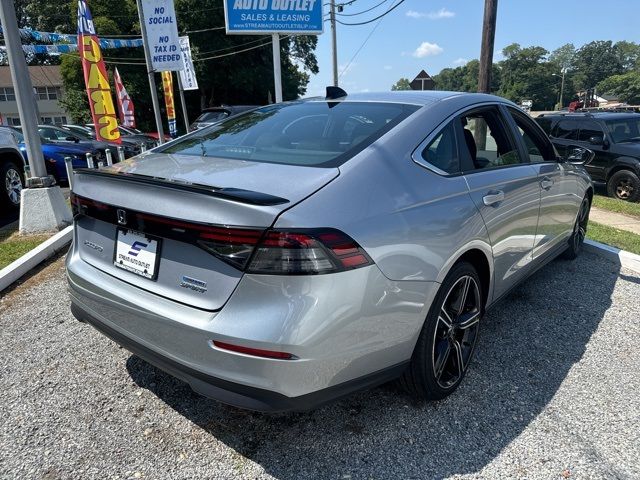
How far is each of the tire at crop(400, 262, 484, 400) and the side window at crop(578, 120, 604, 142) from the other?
919 centimetres

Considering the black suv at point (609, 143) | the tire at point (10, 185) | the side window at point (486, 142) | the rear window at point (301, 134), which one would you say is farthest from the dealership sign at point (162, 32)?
the side window at point (486, 142)

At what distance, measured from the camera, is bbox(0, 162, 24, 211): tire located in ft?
23.2

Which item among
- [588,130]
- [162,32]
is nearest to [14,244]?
[162,32]

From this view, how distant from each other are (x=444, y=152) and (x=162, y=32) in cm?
925

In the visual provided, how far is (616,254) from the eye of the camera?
5281 mm

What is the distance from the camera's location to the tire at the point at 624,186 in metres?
9.62

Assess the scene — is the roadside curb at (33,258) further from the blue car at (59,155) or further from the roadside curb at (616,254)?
the roadside curb at (616,254)

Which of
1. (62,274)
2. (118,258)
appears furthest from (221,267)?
(62,274)

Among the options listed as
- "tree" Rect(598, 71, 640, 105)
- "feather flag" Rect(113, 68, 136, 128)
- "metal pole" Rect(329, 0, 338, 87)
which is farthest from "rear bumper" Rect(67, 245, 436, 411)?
"tree" Rect(598, 71, 640, 105)

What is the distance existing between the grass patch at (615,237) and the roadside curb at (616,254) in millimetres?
463

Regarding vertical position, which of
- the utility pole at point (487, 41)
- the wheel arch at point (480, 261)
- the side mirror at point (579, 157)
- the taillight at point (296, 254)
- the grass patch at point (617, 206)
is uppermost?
the utility pole at point (487, 41)

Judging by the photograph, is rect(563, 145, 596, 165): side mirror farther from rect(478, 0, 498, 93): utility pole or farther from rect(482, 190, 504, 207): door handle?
rect(478, 0, 498, 93): utility pole

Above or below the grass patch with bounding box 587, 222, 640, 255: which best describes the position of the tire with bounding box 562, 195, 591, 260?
above

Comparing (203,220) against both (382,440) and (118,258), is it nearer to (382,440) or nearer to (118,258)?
(118,258)
